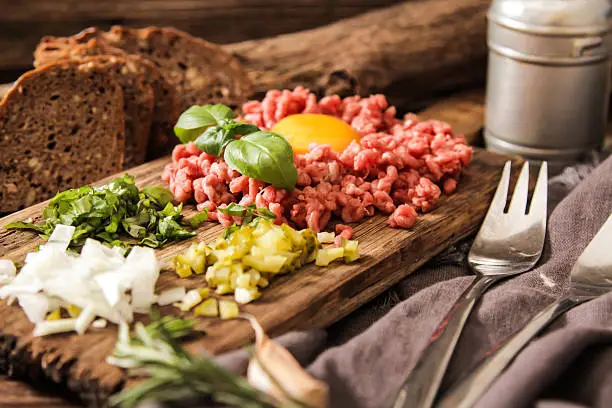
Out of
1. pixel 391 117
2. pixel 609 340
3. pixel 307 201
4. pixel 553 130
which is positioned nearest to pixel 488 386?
pixel 609 340

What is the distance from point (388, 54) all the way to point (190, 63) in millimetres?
1486

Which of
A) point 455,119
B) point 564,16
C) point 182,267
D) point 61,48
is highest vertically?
point 564,16

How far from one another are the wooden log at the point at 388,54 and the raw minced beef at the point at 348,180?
1.25 metres

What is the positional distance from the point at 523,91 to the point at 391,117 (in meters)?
0.81

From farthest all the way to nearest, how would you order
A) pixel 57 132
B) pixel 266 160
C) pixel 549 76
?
pixel 549 76 → pixel 57 132 → pixel 266 160

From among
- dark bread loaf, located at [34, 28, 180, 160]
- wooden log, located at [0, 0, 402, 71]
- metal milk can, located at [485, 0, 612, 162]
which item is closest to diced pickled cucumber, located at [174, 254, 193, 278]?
dark bread loaf, located at [34, 28, 180, 160]

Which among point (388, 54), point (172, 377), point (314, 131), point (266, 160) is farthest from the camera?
point (388, 54)

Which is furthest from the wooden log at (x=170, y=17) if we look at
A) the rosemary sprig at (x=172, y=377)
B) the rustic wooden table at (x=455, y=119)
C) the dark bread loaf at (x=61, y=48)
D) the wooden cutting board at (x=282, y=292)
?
the rosemary sprig at (x=172, y=377)

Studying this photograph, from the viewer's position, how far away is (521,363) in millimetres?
2443

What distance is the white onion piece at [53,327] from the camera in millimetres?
2604

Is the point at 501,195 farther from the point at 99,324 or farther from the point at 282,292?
the point at 99,324

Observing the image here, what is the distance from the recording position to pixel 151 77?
14.4 ft

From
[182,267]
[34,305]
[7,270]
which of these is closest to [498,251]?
[182,267]

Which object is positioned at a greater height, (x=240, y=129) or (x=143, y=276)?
(x=240, y=129)
